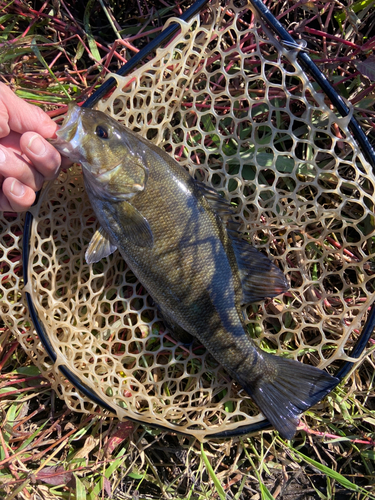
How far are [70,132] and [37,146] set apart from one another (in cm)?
21

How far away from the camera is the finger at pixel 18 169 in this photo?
2.30m

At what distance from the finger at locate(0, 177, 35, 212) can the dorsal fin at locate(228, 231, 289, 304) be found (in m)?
1.31

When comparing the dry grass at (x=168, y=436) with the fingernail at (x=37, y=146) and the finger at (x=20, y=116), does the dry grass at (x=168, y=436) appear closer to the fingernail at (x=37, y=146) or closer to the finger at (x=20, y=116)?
the finger at (x=20, y=116)

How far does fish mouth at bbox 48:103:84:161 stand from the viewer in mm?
2271

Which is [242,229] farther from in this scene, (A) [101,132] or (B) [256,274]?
(A) [101,132]

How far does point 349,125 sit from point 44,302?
→ 2.40 m

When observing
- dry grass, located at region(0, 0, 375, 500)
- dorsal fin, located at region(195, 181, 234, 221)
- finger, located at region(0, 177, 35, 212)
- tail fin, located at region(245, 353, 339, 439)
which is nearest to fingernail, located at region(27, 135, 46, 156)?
finger, located at region(0, 177, 35, 212)

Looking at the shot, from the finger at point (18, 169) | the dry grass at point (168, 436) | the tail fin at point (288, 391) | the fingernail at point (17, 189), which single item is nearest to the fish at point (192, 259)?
the tail fin at point (288, 391)

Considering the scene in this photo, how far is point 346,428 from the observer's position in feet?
9.32

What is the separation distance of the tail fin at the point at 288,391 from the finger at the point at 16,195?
1.81 metres

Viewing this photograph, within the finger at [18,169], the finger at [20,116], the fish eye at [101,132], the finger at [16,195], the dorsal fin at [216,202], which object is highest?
the fish eye at [101,132]

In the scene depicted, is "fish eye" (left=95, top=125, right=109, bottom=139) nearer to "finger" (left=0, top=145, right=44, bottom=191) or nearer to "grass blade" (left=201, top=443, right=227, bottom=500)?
"finger" (left=0, top=145, right=44, bottom=191)

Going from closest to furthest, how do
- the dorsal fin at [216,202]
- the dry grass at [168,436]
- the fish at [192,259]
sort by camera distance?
the fish at [192,259], the dorsal fin at [216,202], the dry grass at [168,436]

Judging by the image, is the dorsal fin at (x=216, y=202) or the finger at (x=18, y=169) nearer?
the finger at (x=18, y=169)
